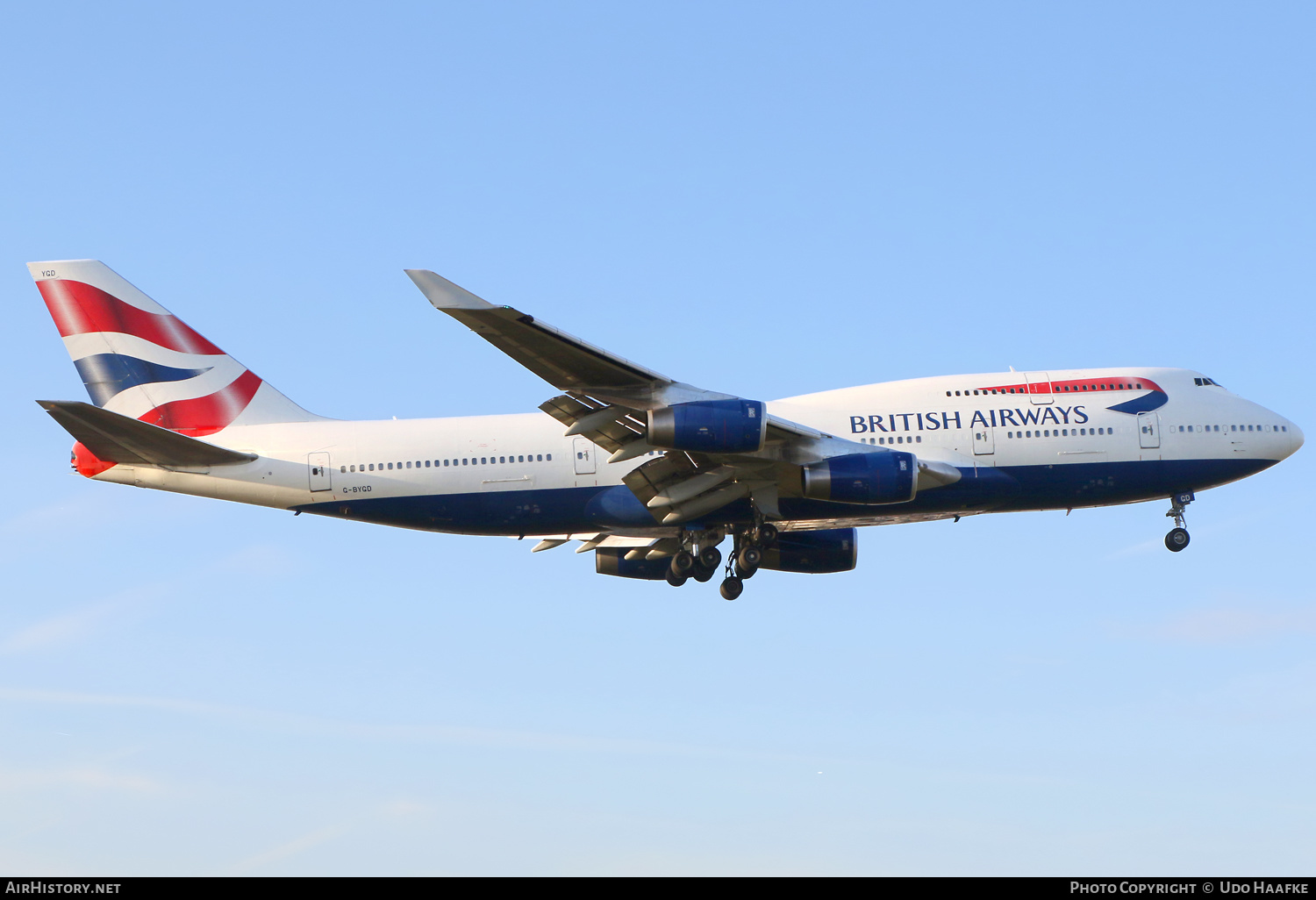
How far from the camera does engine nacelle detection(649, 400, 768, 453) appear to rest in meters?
31.0

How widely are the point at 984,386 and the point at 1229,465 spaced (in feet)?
23.0

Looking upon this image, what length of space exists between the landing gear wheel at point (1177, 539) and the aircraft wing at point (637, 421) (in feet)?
25.2

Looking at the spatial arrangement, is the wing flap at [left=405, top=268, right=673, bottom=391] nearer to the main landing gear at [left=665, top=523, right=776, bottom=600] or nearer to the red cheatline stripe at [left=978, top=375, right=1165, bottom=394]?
the main landing gear at [left=665, top=523, right=776, bottom=600]

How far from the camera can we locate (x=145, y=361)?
39.3 metres

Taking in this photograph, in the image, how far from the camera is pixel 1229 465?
37.4 m

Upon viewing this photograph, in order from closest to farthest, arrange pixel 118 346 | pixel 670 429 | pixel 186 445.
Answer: pixel 670 429, pixel 186 445, pixel 118 346

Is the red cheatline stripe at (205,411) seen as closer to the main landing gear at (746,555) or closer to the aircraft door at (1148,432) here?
the main landing gear at (746,555)

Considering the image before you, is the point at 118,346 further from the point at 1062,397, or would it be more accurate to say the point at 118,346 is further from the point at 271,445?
the point at 1062,397

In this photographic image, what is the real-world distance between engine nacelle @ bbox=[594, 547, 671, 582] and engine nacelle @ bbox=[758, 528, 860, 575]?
3109 mm

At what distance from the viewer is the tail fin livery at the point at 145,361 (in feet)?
127

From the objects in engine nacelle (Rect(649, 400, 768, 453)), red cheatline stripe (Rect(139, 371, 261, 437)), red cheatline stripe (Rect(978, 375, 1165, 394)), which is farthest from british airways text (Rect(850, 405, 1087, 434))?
red cheatline stripe (Rect(139, 371, 261, 437))

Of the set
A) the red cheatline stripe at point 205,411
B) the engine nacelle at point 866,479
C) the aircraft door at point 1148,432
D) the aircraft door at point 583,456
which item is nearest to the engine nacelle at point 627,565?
the aircraft door at point 583,456
